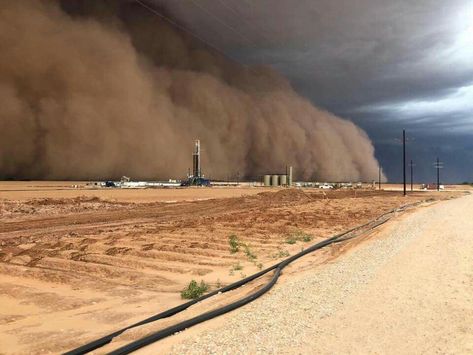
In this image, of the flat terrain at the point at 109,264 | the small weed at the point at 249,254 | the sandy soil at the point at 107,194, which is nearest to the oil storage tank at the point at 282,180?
the sandy soil at the point at 107,194

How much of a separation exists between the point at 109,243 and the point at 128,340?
7.29 meters

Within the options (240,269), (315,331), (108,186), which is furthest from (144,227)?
(108,186)

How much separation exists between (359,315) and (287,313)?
796 mm

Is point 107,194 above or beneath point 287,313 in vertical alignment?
above

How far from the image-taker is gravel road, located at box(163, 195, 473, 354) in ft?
13.2

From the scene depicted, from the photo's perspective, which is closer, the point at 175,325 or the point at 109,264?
the point at 175,325

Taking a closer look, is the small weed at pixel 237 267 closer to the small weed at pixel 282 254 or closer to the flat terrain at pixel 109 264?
the flat terrain at pixel 109 264

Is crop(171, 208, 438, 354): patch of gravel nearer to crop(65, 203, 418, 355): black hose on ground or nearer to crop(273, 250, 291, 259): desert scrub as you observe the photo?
crop(65, 203, 418, 355): black hose on ground

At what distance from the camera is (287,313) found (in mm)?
5059

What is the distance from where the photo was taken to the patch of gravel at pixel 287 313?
406 centimetres

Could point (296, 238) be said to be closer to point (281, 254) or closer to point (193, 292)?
point (281, 254)

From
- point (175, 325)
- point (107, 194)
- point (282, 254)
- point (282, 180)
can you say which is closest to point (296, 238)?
point (282, 254)

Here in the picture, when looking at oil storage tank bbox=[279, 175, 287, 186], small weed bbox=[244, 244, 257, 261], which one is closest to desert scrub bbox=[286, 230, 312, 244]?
small weed bbox=[244, 244, 257, 261]

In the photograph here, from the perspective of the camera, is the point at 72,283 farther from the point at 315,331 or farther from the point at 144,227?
the point at 144,227
